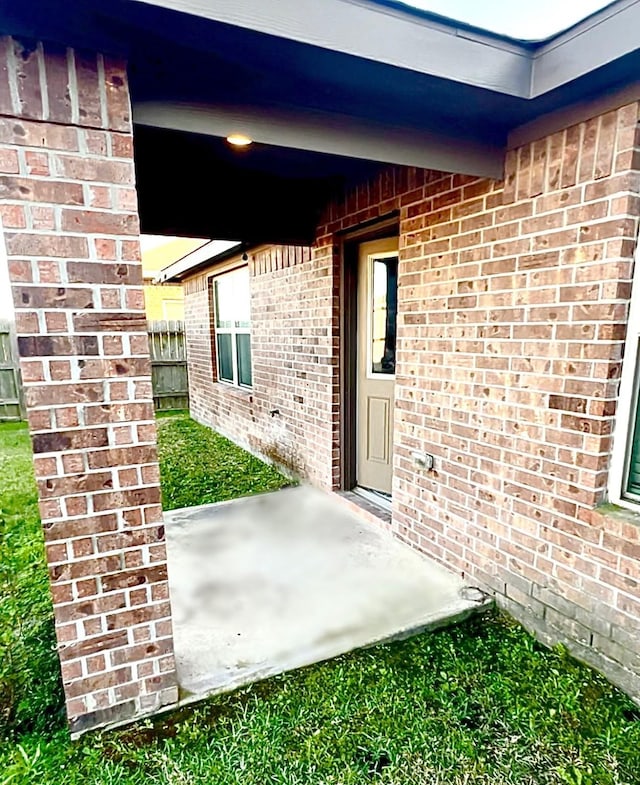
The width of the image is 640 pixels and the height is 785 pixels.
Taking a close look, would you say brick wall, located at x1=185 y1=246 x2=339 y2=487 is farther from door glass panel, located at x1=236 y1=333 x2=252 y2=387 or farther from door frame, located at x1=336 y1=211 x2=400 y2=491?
door glass panel, located at x1=236 y1=333 x2=252 y2=387

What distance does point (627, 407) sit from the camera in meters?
2.05

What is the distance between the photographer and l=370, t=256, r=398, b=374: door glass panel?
12.0ft

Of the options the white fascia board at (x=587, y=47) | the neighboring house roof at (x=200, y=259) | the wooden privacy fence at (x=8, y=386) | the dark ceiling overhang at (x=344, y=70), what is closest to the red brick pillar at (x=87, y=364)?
the dark ceiling overhang at (x=344, y=70)

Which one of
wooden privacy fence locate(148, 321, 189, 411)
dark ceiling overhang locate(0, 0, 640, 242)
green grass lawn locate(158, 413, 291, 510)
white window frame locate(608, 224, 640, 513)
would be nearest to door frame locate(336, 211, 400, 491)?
green grass lawn locate(158, 413, 291, 510)

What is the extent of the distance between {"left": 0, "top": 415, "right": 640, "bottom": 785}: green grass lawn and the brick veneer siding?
33 cm

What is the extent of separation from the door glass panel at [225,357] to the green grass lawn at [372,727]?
5.15 metres

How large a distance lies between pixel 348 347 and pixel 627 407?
2384mm

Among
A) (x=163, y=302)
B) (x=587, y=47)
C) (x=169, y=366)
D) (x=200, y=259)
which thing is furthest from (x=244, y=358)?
(x=163, y=302)

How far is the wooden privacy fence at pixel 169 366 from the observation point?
10602mm

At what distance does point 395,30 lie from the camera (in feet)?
5.32

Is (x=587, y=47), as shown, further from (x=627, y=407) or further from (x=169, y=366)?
(x=169, y=366)

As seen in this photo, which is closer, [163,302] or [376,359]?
[376,359]

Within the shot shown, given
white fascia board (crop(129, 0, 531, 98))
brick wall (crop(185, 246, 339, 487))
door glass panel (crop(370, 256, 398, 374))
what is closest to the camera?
white fascia board (crop(129, 0, 531, 98))

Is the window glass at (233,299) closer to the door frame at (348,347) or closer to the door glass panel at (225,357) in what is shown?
Result: the door glass panel at (225,357)
